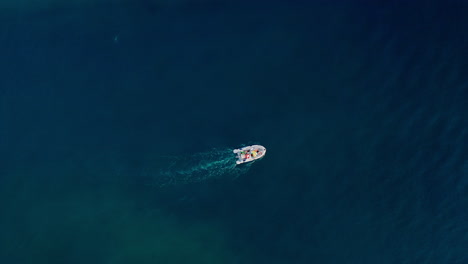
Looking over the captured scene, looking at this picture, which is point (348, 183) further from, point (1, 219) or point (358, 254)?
point (1, 219)

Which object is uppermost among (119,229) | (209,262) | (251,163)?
(251,163)

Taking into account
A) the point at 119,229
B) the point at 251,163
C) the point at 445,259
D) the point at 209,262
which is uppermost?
the point at 251,163

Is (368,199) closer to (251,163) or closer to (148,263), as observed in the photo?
(251,163)

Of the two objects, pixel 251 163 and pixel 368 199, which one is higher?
pixel 251 163

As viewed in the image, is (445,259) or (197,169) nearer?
(445,259)

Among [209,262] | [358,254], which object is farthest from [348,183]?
[209,262]

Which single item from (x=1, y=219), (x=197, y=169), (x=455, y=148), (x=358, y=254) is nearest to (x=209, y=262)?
(x=197, y=169)
